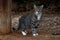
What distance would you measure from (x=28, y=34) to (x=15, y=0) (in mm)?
3207

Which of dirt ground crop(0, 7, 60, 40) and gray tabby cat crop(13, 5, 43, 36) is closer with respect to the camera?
dirt ground crop(0, 7, 60, 40)

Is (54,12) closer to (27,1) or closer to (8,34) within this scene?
(27,1)

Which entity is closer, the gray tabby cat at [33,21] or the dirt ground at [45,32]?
the dirt ground at [45,32]

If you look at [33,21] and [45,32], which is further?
[45,32]

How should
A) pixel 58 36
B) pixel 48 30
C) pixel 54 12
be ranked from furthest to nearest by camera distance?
pixel 54 12
pixel 48 30
pixel 58 36

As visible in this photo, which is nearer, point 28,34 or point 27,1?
point 28,34

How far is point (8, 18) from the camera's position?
5.45 metres

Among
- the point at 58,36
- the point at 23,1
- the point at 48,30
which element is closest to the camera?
the point at 58,36

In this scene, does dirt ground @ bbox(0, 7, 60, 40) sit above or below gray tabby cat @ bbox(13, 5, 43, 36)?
below

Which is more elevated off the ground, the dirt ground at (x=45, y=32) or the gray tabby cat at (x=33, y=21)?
the gray tabby cat at (x=33, y=21)

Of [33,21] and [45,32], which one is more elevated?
[33,21]

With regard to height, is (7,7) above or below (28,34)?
above

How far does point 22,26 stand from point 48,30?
85cm

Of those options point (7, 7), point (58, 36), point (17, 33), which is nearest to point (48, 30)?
point (58, 36)
